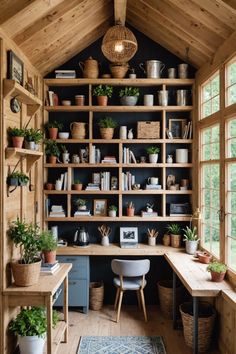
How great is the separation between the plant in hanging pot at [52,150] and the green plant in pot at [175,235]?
1.82 meters

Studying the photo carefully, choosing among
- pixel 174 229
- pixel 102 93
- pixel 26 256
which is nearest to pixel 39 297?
pixel 26 256

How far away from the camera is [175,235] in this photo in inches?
191

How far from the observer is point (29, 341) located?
10.5ft

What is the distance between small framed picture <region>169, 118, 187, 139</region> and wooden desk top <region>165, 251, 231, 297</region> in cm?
161

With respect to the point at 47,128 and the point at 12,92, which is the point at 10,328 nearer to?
Answer: the point at 12,92

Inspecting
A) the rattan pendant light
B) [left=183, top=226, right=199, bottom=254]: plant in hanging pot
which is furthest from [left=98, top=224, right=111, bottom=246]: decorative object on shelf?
the rattan pendant light

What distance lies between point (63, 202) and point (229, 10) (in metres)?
3.16

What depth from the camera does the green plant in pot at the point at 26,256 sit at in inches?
129

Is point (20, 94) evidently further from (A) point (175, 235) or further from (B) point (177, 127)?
(A) point (175, 235)

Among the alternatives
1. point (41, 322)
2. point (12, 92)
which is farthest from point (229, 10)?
point (41, 322)

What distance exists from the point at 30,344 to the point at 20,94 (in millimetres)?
2322

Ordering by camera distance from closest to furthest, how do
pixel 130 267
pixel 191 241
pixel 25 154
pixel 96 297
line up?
pixel 25 154
pixel 130 267
pixel 191 241
pixel 96 297

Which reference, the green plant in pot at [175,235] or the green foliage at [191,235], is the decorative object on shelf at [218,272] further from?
the green plant in pot at [175,235]

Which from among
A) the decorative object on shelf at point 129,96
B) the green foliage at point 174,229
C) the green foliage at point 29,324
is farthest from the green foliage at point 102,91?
the green foliage at point 29,324
